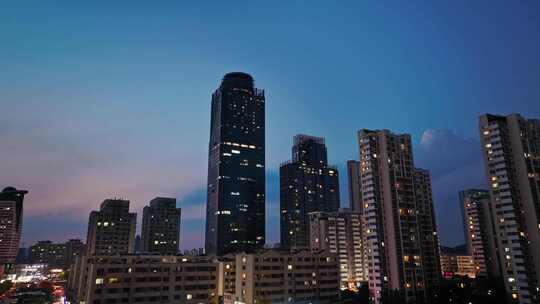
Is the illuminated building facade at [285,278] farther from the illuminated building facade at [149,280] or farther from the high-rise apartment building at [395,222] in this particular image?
the high-rise apartment building at [395,222]

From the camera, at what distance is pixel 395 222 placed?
144 meters

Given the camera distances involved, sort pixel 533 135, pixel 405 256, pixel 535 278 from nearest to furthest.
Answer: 1. pixel 535 278
2. pixel 533 135
3. pixel 405 256

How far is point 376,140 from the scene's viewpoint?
158500 millimetres

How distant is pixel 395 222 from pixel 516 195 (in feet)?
133

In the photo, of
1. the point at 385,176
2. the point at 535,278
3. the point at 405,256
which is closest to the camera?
the point at 535,278

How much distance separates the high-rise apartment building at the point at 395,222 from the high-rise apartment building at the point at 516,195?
29.5 meters

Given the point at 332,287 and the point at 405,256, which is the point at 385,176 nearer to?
the point at 405,256

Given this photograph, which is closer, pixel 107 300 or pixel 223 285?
pixel 107 300

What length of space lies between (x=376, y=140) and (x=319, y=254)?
172 ft

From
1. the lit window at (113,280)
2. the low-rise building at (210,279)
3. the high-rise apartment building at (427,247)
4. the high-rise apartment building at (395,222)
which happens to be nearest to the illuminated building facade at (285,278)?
the low-rise building at (210,279)

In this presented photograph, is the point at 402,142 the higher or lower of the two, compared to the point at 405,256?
higher

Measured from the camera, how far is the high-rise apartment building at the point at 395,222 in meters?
139

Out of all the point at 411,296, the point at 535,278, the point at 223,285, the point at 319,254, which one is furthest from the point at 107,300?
the point at 535,278

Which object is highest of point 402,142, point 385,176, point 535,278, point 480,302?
point 402,142
